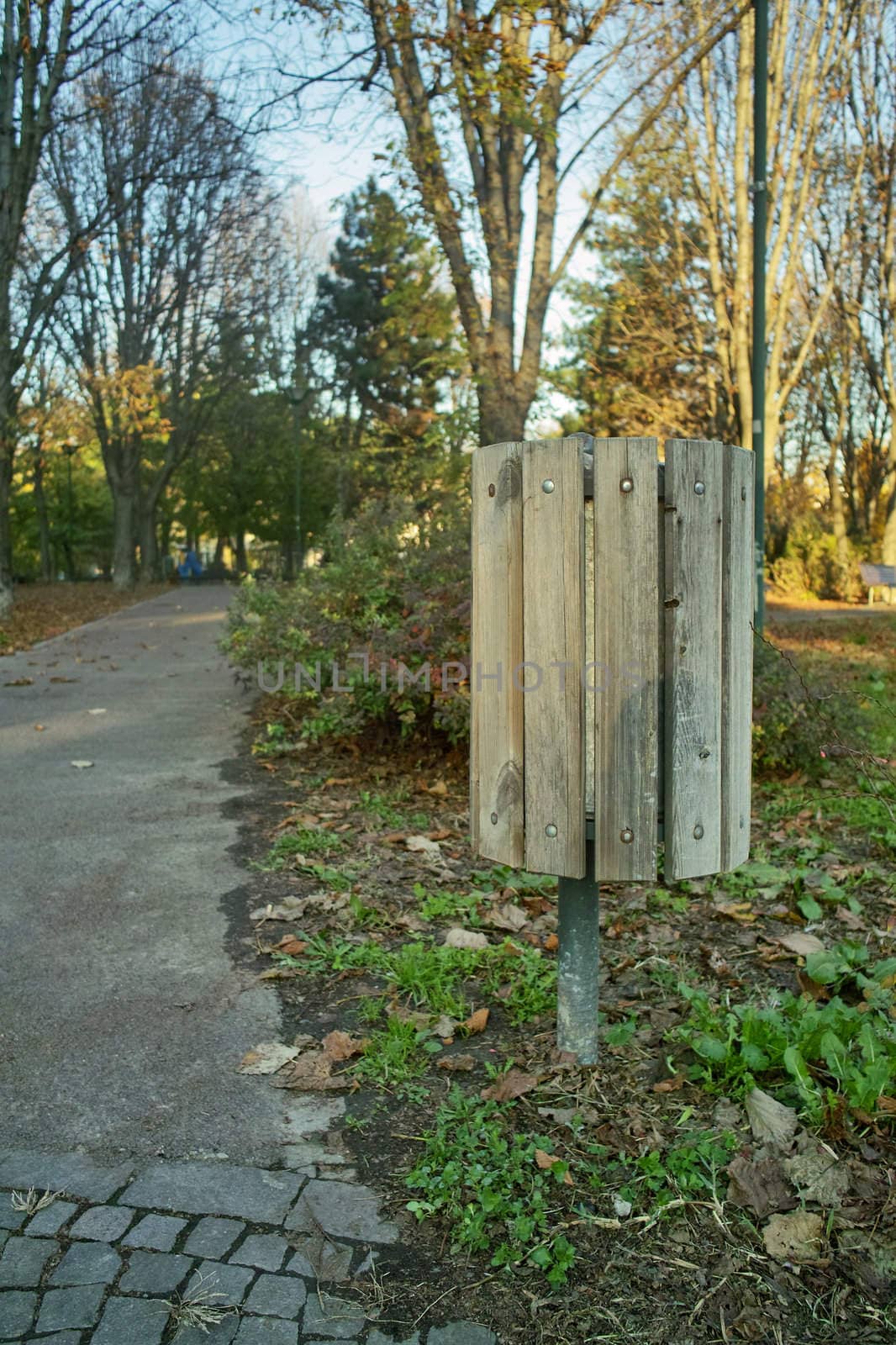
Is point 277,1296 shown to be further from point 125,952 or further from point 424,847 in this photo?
point 424,847

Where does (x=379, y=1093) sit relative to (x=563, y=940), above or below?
below

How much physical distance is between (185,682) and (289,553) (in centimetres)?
3906

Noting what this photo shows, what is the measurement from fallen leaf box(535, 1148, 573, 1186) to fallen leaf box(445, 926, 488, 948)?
4.44 ft

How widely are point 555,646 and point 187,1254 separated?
1535 mm

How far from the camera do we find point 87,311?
87.8ft

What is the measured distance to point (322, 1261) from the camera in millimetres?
2268

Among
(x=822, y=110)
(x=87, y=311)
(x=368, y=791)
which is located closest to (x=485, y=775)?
(x=368, y=791)

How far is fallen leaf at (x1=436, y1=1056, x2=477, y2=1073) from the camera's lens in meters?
3.07

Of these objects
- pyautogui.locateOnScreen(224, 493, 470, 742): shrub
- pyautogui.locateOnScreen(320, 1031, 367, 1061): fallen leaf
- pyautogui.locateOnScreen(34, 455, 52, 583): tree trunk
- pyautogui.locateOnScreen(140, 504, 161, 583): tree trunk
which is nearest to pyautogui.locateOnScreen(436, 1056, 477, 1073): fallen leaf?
pyautogui.locateOnScreen(320, 1031, 367, 1061): fallen leaf

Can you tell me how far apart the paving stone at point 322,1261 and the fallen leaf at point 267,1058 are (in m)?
0.79

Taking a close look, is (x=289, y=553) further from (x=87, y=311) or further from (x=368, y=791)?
(x=368, y=791)

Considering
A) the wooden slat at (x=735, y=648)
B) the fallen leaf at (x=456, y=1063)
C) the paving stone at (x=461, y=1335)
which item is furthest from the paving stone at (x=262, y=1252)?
the wooden slat at (x=735, y=648)

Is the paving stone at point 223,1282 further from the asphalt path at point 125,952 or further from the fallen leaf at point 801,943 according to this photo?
the fallen leaf at point 801,943

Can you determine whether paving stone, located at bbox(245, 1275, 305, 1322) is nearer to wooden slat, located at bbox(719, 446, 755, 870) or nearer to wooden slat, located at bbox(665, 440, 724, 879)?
wooden slat, located at bbox(665, 440, 724, 879)
